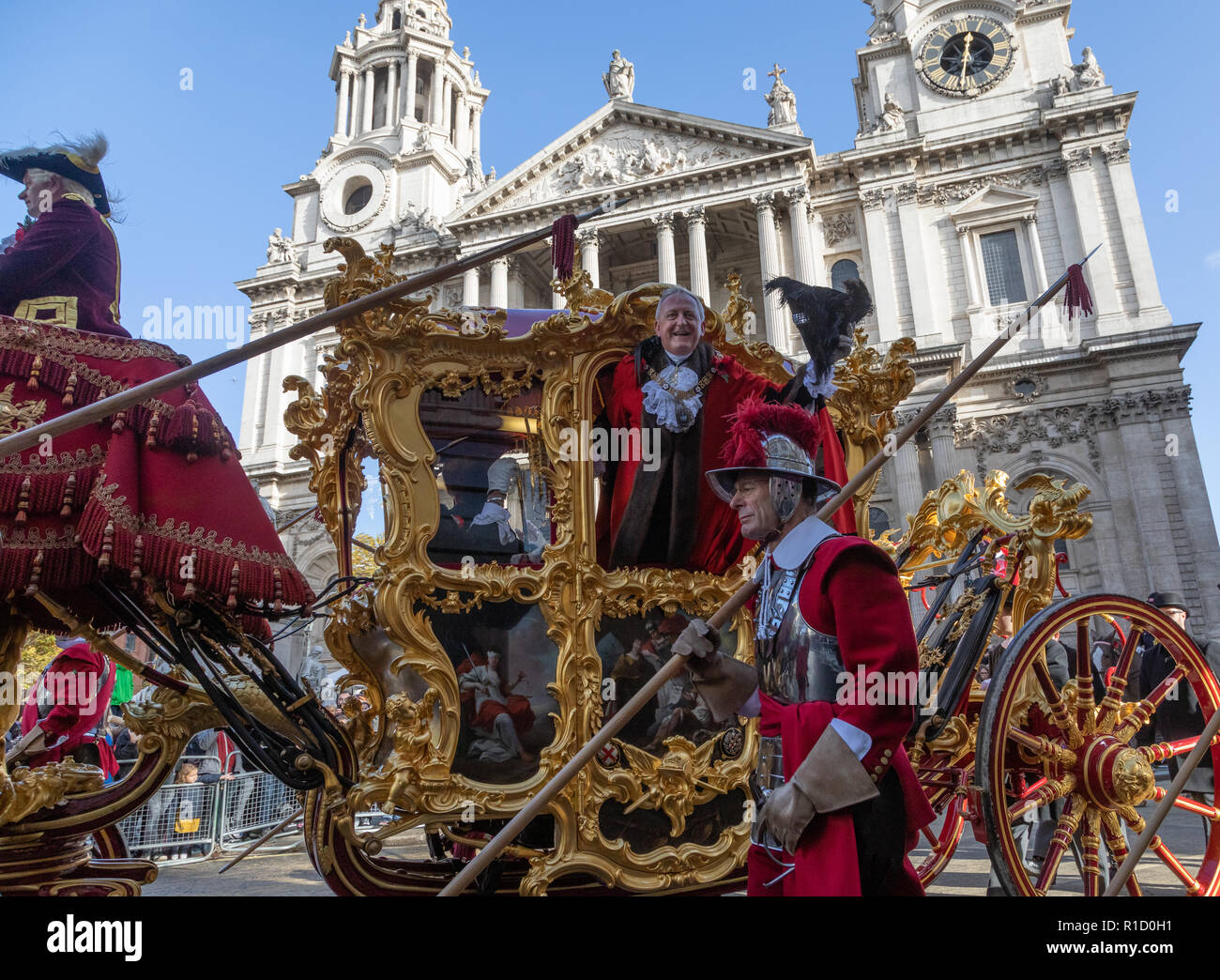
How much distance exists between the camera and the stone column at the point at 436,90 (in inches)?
1532

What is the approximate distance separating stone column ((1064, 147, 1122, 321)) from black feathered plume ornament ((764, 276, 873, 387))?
21.8 meters

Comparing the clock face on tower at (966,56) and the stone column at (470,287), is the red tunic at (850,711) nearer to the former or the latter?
the stone column at (470,287)

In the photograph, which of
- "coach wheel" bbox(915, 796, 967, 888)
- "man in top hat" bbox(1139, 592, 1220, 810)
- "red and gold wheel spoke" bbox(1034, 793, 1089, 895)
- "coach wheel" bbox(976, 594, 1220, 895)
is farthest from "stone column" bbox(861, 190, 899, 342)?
"red and gold wheel spoke" bbox(1034, 793, 1089, 895)

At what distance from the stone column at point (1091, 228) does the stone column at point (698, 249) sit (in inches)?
417

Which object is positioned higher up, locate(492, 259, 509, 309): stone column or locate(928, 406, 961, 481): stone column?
locate(492, 259, 509, 309): stone column

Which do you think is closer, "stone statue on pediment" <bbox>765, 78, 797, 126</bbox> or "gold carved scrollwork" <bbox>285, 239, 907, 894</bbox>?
"gold carved scrollwork" <bbox>285, 239, 907, 894</bbox>

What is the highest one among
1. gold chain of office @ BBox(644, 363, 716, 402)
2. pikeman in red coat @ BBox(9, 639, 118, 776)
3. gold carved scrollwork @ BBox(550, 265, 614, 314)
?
gold carved scrollwork @ BBox(550, 265, 614, 314)

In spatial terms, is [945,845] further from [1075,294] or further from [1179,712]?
[1075,294]

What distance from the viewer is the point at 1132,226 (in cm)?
2338

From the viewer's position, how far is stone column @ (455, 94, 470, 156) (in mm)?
40312

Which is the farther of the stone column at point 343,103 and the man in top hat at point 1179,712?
the stone column at point 343,103

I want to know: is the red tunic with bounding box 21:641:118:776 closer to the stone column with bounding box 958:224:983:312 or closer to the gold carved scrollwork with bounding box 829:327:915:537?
the gold carved scrollwork with bounding box 829:327:915:537

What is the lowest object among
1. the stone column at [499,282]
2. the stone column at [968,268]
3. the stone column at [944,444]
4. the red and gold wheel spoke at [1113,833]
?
the red and gold wheel spoke at [1113,833]

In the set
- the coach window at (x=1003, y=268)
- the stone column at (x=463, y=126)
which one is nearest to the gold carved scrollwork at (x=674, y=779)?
the coach window at (x=1003, y=268)
